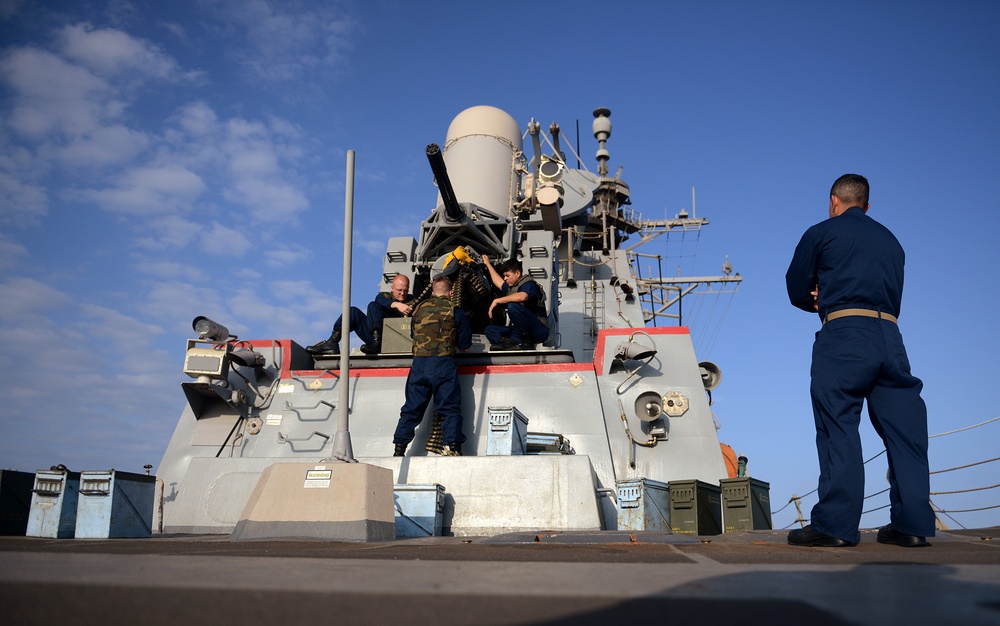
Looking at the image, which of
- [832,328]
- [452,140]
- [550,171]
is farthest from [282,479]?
[452,140]

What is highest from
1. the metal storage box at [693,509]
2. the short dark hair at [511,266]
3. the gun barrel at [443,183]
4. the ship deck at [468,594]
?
the gun barrel at [443,183]

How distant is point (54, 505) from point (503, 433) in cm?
328

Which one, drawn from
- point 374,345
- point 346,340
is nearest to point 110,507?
point 346,340

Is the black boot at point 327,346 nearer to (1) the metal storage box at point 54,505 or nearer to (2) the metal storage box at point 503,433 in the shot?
(2) the metal storage box at point 503,433

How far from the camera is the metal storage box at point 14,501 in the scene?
17.6ft

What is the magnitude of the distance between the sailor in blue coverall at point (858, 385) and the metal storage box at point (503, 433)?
3.02m

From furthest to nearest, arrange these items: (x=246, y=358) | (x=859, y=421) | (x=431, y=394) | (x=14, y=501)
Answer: (x=246, y=358), (x=431, y=394), (x=14, y=501), (x=859, y=421)

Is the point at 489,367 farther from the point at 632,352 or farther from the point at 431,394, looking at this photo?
the point at 632,352

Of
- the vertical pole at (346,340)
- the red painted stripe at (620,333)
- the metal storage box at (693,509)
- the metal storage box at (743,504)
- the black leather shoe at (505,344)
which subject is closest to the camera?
the vertical pole at (346,340)

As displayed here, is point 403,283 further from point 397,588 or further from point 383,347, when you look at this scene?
point 397,588

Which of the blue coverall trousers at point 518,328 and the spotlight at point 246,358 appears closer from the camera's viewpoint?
the spotlight at point 246,358

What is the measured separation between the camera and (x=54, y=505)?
16.8 ft

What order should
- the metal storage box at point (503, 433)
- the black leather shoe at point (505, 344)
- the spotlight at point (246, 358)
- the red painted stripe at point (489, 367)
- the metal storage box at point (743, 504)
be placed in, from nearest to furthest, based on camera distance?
the metal storage box at point (503, 433) < the metal storage box at point (743, 504) < the red painted stripe at point (489, 367) < the spotlight at point (246, 358) < the black leather shoe at point (505, 344)

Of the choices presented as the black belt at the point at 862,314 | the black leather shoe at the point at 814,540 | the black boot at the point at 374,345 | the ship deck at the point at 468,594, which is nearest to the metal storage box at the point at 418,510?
the black leather shoe at the point at 814,540
